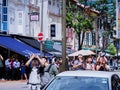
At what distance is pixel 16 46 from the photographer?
112 ft

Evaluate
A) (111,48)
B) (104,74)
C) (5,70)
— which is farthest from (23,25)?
(111,48)

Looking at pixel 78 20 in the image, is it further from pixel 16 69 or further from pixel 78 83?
pixel 78 83

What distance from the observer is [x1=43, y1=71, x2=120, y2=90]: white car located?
9.88 m

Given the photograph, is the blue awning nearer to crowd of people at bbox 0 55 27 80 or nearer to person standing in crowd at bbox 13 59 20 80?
crowd of people at bbox 0 55 27 80

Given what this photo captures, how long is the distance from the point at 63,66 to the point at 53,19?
3178 cm

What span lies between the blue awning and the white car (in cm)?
2283

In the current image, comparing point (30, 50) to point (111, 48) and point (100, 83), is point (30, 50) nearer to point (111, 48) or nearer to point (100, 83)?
point (100, 83)

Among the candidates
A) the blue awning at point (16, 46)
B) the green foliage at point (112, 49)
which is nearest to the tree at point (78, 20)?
the blue awning at point (16, 46)

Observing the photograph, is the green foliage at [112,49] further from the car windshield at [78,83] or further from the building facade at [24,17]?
the car windshield at [78,83]

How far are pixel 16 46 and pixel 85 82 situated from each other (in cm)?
2447

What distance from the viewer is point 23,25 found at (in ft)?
135

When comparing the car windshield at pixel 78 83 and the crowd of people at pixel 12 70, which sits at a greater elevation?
the car windshield at pixel 78 83

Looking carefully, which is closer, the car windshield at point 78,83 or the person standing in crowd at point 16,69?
the car windshield at point 78,83

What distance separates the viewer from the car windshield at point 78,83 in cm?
988
